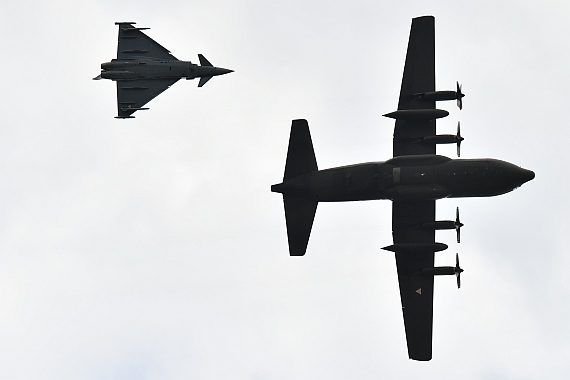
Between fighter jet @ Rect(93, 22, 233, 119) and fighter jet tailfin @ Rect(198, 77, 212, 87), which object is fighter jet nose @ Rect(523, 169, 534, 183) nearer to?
fighter jet @ Rect(93, 22, 233, 119)

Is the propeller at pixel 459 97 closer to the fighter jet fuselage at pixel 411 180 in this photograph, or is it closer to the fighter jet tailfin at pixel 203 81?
the fighter jet fuselage at pixel 411 180

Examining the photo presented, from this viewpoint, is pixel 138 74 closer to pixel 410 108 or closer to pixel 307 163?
pixel 307 163

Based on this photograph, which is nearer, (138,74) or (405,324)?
(405,324)

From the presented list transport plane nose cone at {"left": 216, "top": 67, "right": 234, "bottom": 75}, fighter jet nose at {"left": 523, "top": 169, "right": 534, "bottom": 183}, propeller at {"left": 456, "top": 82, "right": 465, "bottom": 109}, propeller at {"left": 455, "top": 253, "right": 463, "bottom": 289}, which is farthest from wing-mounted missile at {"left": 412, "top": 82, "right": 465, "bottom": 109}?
transport plane nose cone at {"left": 216, "top": 67, "right": 234, "bottom": 75}

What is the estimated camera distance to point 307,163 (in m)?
60.6

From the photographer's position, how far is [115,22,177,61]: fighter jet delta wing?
7031 cm

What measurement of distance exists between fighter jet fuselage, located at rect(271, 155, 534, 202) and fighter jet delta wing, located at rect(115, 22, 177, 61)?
18385mm

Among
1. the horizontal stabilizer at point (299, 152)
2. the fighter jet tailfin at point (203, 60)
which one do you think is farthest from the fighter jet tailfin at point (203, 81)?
the horizontal stabilizer at point (299, 152)

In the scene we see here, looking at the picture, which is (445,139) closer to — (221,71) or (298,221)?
(298,221)

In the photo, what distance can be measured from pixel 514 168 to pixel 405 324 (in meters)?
14.2

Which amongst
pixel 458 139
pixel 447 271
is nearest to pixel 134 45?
pixel 458 139

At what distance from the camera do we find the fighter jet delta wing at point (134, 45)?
70312 mm

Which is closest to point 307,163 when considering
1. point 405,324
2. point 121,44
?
point 405,324

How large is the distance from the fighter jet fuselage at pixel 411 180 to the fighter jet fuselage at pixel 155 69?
14.7m
